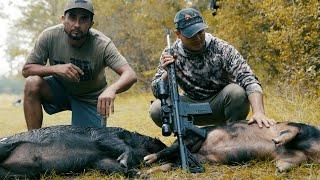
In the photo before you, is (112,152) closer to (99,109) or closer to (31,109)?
(99,109)

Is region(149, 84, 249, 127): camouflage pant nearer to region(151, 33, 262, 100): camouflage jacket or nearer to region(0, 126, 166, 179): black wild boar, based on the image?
region(151, 33, 262, 100): camouflage jacket

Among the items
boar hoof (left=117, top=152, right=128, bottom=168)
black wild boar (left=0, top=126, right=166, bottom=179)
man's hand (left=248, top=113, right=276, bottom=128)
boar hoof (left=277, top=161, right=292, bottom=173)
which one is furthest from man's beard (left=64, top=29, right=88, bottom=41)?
boar hoof (left=277, top=161, right=292, bottom=173)

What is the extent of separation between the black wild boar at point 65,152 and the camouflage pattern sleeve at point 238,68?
1.26 meters

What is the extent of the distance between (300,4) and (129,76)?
526 centimetres

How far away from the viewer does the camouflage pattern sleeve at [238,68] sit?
4.36 metres

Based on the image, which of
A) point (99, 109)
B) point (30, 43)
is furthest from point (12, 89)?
point (99, 109)

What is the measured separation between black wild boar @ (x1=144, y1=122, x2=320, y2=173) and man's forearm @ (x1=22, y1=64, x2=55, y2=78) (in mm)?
1369

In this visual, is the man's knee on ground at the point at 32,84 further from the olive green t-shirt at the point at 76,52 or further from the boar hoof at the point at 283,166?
the boar hoof at the point at 283,166

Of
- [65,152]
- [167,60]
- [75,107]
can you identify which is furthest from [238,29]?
[65,152]

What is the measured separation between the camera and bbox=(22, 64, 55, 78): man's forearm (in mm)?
4574

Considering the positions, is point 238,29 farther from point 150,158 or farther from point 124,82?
point 150,158

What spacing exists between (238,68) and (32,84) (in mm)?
2034

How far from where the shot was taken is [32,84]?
4668 mm

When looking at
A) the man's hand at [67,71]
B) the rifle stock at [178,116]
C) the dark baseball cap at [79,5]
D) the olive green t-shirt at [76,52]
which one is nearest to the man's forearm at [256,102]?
the rifle stock at [178,116]
